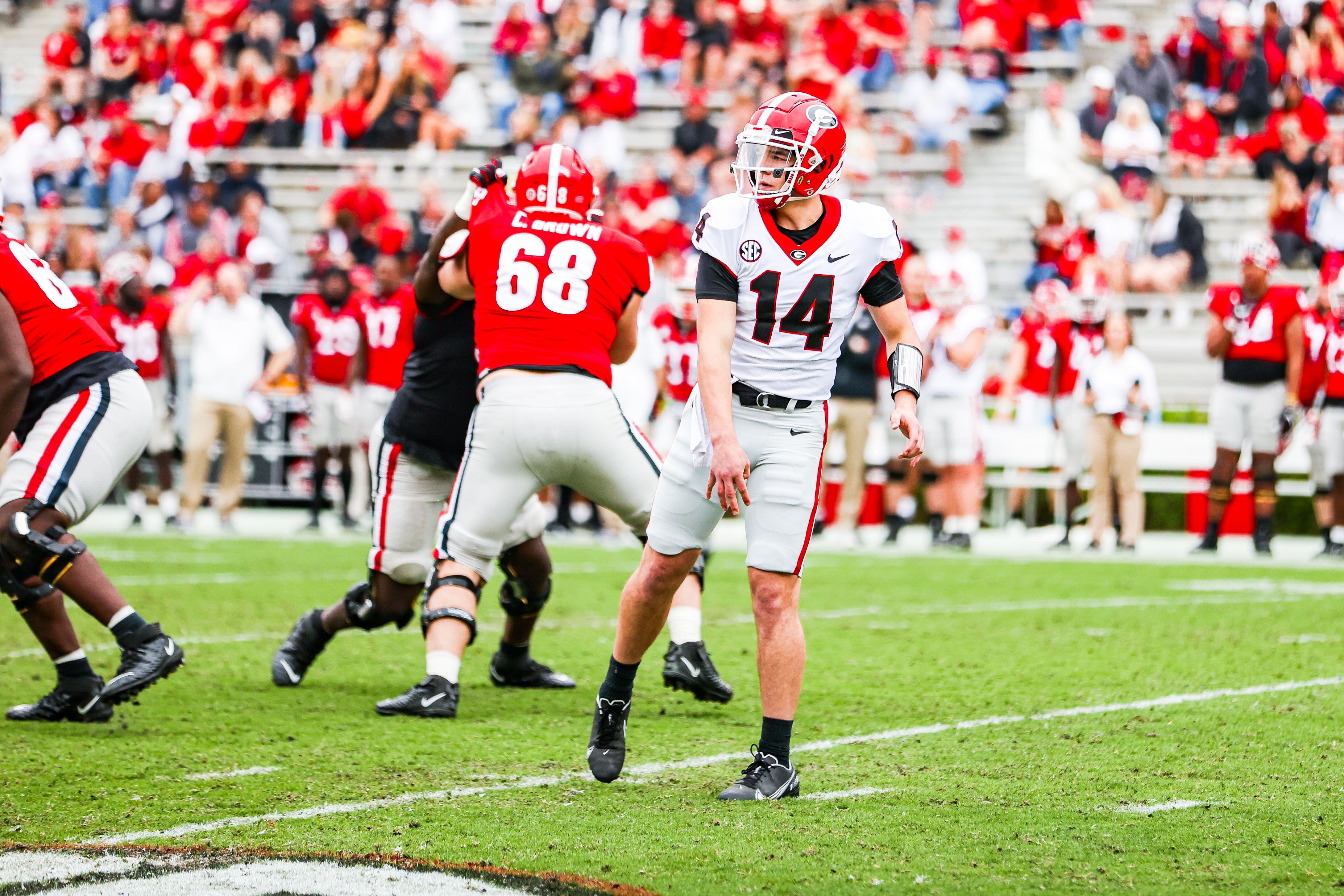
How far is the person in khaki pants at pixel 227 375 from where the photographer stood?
1338cm

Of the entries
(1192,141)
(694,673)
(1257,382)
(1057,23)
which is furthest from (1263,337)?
(694,673)

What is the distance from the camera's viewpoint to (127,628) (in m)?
5.32

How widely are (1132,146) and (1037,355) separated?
12.5 ft

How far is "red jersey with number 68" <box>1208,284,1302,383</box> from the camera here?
12.2 m

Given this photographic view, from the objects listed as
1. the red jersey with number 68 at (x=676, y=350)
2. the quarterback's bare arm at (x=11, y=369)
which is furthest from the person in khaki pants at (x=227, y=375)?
the quarterback's bare arm at (x=11, y=369)

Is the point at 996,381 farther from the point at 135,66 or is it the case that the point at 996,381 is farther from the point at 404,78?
the point at 135,66

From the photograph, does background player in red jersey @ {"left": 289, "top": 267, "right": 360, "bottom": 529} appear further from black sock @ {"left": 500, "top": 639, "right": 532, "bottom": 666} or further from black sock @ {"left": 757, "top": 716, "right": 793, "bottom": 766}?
black sock @ {"left": 757, "top": 716, "right": 793, "bottom": 766}

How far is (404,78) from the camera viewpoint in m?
20.2

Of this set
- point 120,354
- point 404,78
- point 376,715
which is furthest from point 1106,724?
point 404,78

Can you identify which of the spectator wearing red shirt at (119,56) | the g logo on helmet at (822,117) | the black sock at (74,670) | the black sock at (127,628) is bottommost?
the black sock at (74,670)

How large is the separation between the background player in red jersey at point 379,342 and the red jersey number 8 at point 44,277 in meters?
7.34

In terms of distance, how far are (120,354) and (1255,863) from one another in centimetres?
382

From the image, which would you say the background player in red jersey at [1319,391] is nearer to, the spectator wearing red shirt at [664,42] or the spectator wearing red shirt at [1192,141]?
the spectator wearing red shirt at [1192,141]

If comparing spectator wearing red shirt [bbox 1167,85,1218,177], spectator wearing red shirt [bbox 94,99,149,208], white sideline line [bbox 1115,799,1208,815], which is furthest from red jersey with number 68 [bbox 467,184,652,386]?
spectator wearing red shirt [bbox 94,99,149,208]
